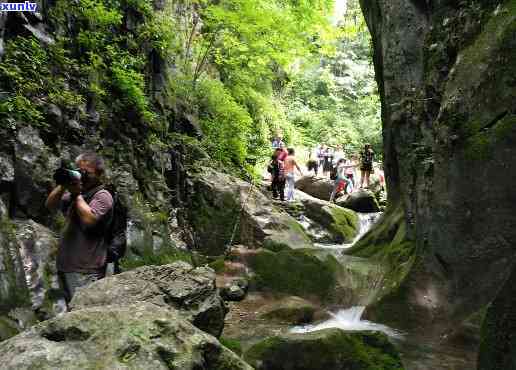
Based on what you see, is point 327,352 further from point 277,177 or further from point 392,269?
point 277,177

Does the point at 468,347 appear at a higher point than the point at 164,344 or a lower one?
lower

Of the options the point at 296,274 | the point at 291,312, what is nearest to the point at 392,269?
the point at 296,274

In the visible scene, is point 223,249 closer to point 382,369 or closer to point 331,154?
point 382,369

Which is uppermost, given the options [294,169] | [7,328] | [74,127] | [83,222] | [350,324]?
[74,127]

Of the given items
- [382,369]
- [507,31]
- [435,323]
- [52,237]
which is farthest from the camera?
[435,323]

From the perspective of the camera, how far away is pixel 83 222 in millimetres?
3955

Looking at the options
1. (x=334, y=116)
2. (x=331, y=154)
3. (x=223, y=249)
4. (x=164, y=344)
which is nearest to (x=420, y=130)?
(x=223, y=249)

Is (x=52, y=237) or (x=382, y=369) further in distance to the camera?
(x=52, y=237)

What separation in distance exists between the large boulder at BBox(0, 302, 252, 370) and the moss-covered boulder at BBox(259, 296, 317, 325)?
4.92 m

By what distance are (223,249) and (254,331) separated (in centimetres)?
500

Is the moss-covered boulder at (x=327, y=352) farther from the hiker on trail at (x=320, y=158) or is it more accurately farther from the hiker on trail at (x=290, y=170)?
the hiker on trail at (x=320, y=158)

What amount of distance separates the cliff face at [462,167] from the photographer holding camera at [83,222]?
5.14 m

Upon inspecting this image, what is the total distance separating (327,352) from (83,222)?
290cm

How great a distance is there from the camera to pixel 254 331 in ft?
23.0
